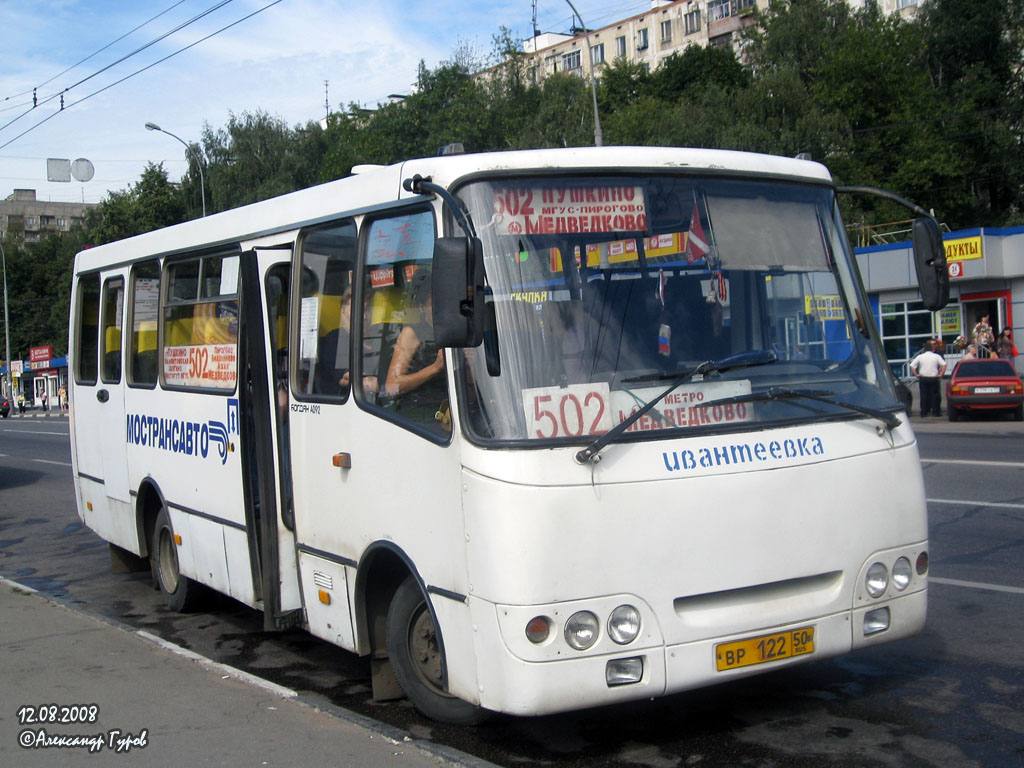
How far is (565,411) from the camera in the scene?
14.9 ft

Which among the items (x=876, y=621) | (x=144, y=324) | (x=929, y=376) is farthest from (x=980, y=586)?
(x=929, y=376)

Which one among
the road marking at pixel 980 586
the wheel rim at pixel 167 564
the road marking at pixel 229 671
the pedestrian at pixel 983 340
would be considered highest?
the pedestrian at pixel 983 340

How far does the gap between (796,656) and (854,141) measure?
56587 millimetres

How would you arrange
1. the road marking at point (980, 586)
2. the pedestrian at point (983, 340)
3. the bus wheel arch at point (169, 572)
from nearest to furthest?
the road marking at point (980, 586), the bus wheel arch at point (169, 572), the pedestrian at point (983, 340)

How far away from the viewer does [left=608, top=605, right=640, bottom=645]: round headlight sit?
4457 millimetres

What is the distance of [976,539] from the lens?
9.33 metres

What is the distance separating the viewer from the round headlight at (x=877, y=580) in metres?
4.93

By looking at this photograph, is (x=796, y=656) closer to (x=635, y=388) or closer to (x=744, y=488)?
(x=744, y=488)

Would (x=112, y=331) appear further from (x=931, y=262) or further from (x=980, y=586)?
(x=980, y=586)

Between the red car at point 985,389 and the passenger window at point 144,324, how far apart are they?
19453mm

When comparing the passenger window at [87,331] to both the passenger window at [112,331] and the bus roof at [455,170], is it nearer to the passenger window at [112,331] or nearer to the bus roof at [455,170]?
the passenger window at [112,331]

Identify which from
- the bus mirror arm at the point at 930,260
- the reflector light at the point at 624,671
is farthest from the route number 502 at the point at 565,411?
the bus mirror arm at the point at 930,260

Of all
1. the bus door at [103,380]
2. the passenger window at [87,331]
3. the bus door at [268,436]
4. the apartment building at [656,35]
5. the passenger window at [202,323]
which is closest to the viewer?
the bus door at [268,436]

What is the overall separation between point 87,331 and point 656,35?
82279mm
